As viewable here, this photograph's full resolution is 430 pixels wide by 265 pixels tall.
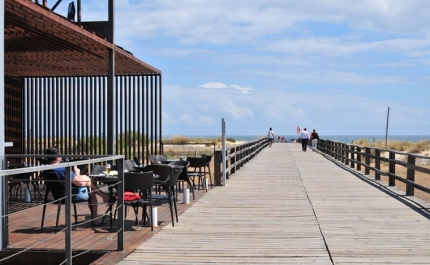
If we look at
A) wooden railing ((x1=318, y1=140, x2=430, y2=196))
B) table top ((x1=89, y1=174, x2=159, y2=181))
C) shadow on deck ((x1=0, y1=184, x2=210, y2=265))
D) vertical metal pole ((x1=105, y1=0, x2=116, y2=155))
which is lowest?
shadow on deck ((x1=0, y1=184, x2=210, y2=265))

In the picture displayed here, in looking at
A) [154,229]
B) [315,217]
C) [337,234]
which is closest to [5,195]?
[154,229]

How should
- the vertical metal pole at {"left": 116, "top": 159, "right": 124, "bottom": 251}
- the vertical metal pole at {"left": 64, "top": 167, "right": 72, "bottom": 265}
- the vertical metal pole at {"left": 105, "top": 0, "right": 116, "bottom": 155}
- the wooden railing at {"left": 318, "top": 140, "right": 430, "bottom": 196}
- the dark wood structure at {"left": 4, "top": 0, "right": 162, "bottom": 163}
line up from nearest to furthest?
the vertical metal pole at {"left": 64, "top": 167, "right": 72, "bottom": 265}, the vertical metal pole at {"left": 116, "top": 159, "right": 124, "bottom": 251}, the vertical metal pole at {"left": 105, "top": 0, "right": 116, "bottom": 155}, the wooden railing at {"left": 318, "top": 140, "right": 430, "bottom": 196}, the dark wood structure at {"left": 4, "top": 0, "right": 162, "bottom": 163}

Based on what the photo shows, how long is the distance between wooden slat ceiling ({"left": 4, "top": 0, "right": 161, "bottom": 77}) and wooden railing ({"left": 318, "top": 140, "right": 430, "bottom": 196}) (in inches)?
215

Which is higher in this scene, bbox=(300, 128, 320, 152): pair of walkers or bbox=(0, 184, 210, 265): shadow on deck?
bbox=(300, 128, 320, 152): pair of walkers

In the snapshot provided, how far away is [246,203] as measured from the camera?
10.8 metres

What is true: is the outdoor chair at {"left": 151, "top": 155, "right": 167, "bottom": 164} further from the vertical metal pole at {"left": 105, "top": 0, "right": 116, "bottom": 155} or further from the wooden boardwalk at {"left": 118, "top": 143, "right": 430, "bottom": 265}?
the vertical metal pole at {"left": 105, "top": 0, "right": 116, "bottom": 155}

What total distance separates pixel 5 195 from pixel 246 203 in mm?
4991

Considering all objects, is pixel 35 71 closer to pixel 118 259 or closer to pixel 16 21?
pixel 16 21

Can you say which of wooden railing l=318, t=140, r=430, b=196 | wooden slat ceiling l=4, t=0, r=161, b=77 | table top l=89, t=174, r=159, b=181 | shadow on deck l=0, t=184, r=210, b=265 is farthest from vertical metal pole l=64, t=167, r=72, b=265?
wooden railing l=318, t=140, r=430, b=196

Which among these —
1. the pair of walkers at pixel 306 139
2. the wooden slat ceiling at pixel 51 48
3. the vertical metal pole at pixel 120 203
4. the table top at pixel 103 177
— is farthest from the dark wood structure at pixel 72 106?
the pair of walkers at pixel 306 139

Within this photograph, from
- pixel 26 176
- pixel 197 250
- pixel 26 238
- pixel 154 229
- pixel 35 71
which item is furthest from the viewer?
pixel 35 71

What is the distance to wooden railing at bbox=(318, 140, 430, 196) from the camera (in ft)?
37.7

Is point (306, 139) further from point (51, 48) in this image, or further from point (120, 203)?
point (120, 203)

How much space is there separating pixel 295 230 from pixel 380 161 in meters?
15.5
